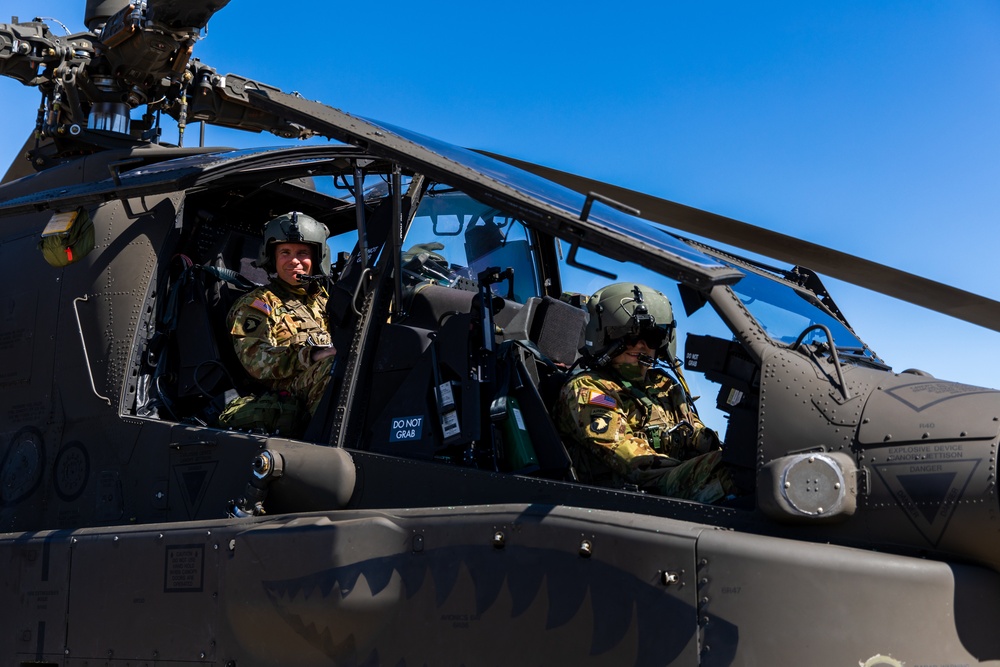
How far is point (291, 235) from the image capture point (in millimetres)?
5496

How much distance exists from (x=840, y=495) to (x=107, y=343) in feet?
10.8

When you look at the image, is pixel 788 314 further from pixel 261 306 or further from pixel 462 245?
pixel 261 306

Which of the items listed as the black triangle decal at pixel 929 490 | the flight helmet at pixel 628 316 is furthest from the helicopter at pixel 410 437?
the flight helmet at pixel 628 316

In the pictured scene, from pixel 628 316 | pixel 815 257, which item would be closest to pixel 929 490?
pixel 628 316

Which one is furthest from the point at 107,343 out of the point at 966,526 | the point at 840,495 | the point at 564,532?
the point at 966,526

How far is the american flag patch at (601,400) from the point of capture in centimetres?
425

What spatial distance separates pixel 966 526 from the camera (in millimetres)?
3211

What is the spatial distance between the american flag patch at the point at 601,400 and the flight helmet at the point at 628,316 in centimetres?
36

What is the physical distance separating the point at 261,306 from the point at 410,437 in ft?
4.56

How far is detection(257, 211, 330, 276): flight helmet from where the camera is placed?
18.0 feet

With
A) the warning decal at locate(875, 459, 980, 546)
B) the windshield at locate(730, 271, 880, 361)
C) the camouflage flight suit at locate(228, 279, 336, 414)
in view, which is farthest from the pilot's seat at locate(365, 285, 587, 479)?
the warning decal at locate(875, 459, 980, 546)

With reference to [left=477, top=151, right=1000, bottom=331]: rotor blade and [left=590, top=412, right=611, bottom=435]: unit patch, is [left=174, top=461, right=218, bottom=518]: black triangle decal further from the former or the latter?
[left=477, top=151, right=1000, bottom=331]: rotor blade

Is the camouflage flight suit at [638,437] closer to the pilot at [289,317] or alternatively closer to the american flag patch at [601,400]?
the american flag patch at [601,400]

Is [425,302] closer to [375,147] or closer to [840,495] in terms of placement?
[375,147]
